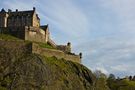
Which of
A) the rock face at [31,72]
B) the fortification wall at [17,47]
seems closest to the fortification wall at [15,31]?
the fortification wall at [17,47]

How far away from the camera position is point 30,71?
287ft

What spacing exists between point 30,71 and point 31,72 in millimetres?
288

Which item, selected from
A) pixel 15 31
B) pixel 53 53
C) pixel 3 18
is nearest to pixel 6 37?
pixel 15 31

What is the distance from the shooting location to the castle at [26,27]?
100 meters

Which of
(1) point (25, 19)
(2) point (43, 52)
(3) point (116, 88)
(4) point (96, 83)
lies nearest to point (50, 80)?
(2) point (43, 52)

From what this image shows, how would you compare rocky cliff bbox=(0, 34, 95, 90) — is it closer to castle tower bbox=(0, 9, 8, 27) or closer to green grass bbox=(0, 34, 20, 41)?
green grass bbox=(0, 34, 20, 41)

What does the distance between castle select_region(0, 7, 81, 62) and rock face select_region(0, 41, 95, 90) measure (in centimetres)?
656

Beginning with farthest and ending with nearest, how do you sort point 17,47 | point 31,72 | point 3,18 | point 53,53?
point 3,18 < point 53,53 < point 17,47 < point 31,72

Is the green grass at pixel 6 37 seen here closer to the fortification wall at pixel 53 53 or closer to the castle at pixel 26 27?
the castle at pixel 26 27

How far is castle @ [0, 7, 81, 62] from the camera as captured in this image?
100 meters

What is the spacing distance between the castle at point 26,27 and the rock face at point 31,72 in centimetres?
656

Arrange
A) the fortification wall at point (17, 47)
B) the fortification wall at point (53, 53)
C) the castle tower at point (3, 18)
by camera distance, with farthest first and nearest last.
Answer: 1. the castle tower at point (3, 18)
2. the fortification wall at point (53, 53)
3. the fortification wall at point (17, 47)

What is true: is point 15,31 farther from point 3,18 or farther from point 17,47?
point 17,47

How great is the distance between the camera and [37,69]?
88.6m
